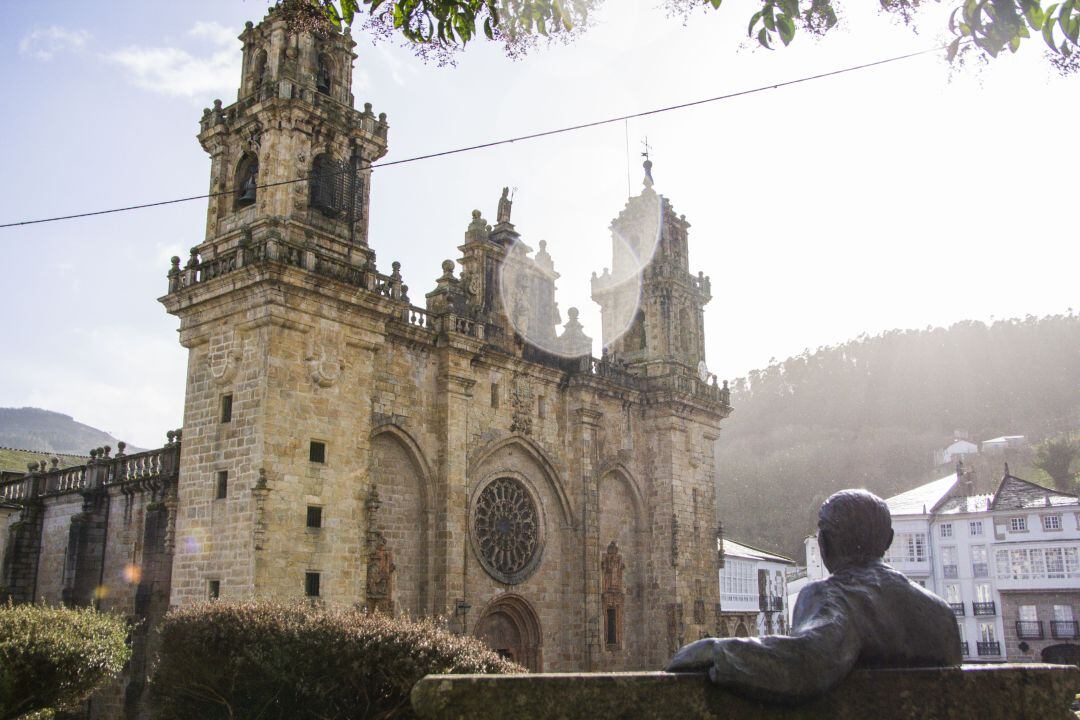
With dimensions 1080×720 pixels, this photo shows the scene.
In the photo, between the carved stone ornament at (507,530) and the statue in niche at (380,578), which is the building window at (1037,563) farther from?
the statue in niche at (380,578)

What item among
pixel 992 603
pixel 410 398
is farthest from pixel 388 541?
pixel 992 603

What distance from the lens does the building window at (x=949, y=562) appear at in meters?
46.6

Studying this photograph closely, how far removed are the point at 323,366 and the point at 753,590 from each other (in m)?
32.8

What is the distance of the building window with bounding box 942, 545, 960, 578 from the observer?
46.6 meters

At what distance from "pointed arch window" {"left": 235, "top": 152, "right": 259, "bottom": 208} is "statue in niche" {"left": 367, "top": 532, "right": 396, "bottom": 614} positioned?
27.5 feet

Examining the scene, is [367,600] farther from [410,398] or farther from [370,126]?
[370,126]

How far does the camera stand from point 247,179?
2267 centimetres

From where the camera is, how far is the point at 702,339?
35844mm

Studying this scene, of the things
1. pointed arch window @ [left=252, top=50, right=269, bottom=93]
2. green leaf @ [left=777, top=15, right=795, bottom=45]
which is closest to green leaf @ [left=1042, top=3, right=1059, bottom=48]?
green leaf @ [left=777, top=15, right=795, bottom=45]

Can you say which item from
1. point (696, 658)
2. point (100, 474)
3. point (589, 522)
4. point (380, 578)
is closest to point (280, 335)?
point (380, 578)

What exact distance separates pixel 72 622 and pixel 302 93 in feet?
40.0

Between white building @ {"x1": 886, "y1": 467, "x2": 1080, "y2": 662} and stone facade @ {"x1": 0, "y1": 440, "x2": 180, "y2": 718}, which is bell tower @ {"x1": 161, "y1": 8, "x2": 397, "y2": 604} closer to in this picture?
stone facade @ {"x1": 0, "y1": 440, "x2": 180, "y2": 718}

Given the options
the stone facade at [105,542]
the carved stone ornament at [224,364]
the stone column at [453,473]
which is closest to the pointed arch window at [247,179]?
the carved stone ornament at [224,364]

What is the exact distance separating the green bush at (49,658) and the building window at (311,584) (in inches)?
143
